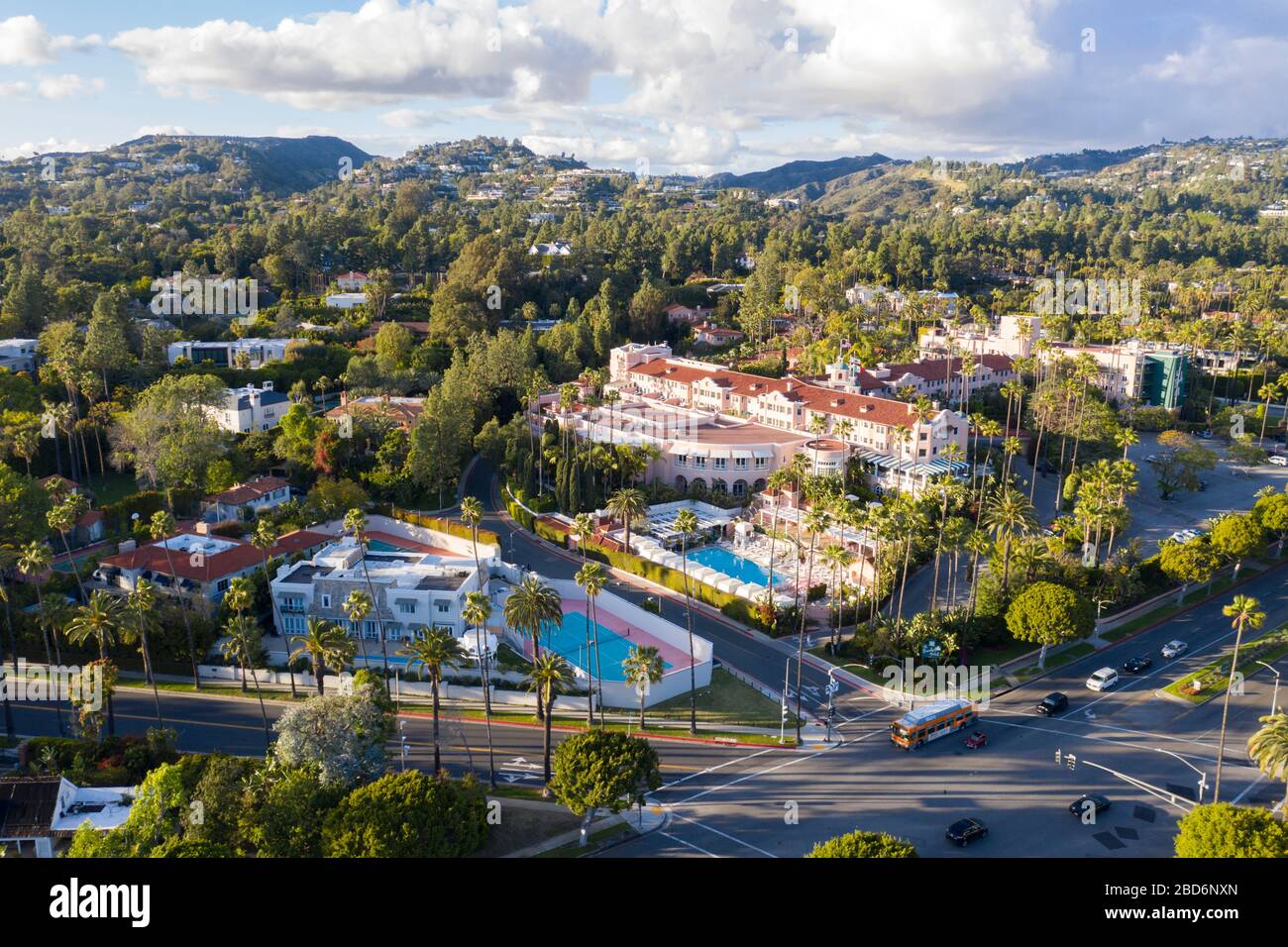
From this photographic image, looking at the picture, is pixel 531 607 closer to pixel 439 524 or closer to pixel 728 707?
pixel 728 707

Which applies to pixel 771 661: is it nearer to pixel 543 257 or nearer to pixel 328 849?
pixel 328 849

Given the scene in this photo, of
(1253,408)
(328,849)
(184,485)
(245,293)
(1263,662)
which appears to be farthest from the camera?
(245,293)

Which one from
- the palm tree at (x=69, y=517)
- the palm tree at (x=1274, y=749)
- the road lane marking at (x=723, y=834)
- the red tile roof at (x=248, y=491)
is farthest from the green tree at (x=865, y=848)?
the red tile roof at (x=248, y=491)

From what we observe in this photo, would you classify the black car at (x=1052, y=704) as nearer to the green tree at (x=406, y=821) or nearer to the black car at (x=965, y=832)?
the black car at (x=965, y=832)

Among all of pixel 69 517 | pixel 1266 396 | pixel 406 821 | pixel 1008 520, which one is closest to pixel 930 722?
pixel 1008 520

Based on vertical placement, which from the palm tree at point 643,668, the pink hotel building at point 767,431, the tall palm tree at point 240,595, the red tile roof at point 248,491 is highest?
the pink hotel building at point 767,431

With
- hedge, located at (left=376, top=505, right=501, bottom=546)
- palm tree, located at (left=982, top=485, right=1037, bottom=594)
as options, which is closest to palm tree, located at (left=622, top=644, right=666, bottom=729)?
hedge, located at (left=376, top=505, right=501, bottom=546)

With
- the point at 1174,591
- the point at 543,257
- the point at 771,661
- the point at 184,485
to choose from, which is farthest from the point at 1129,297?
the point at 184,485
